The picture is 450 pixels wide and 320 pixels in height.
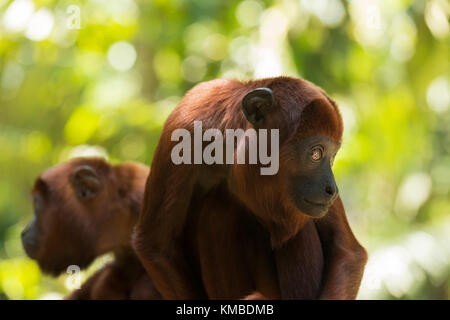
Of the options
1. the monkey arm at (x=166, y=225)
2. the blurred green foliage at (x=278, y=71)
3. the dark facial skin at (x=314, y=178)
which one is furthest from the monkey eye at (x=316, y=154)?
the blurred green foliage at (x=278, y=71)

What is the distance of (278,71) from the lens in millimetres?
5266

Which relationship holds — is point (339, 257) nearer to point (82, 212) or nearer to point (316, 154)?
point (316, 154)

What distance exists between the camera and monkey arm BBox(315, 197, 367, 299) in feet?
7.02

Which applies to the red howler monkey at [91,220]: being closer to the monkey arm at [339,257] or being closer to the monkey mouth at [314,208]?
the monkey arm at [339,257]

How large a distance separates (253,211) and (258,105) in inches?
15.8

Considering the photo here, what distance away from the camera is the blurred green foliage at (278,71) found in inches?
232

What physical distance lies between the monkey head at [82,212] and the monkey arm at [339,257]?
1194mm

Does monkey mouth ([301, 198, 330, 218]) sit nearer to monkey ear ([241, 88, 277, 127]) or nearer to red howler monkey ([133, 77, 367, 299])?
red howler monkey ([133, 77, 367, 299])

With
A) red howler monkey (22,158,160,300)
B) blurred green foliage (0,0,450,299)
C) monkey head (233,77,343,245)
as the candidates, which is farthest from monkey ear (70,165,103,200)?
blurred green foliage (0,0,450,299)

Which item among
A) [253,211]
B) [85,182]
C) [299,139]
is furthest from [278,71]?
[299,139]
